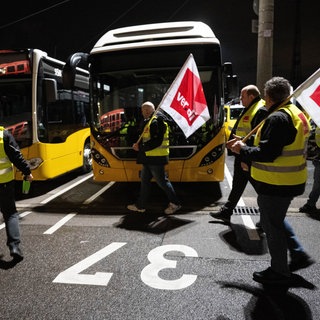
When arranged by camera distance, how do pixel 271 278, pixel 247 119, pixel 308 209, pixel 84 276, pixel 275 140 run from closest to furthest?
pixel 275 140 < pixel 271 278 < pixel 84 276 < pixel 247 119 < pixel 308 209

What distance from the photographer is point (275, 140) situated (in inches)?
111

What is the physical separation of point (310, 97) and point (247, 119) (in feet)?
3.94

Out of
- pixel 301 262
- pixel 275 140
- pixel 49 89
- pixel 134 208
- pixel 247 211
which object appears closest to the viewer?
pixel 275 140

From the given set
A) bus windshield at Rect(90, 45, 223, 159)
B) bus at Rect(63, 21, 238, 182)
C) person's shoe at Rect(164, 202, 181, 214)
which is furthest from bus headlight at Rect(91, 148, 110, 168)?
person's shoe at Rect(164, 202, 181, 214)

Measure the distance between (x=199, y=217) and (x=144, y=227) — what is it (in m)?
0.96

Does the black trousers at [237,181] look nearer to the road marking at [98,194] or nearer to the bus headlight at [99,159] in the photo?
the bus headlight at [99,159]

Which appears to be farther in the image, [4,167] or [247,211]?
[247,211]

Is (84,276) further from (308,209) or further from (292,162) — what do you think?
(308,209)

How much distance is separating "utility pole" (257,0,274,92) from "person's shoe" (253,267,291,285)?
5736mm

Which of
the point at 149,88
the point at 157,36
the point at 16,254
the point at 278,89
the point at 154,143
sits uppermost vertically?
the point at 157,36

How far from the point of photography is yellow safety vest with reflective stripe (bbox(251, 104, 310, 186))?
9.53 ft

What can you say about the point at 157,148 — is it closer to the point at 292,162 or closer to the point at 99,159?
the point at 99,159

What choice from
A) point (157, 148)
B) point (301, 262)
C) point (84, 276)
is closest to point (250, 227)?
point (301, 262)

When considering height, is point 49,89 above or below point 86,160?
above
